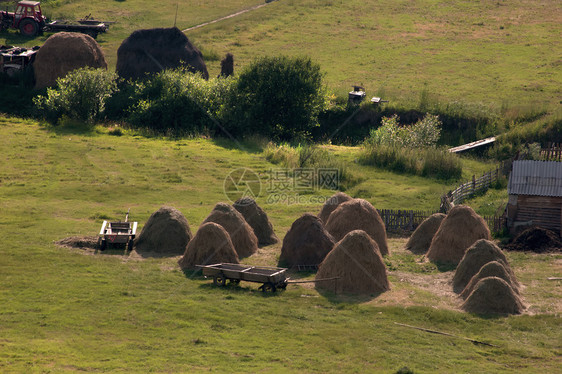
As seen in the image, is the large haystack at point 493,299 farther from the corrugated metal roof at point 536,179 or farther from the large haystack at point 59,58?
the large haystack at point 59,58

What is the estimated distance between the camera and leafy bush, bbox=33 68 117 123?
57.3 metres

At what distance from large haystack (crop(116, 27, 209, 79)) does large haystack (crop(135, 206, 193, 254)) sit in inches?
1383

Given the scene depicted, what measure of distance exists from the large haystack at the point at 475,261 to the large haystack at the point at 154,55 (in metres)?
42.2

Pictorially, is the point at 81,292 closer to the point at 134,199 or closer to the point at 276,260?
the point at 276,260

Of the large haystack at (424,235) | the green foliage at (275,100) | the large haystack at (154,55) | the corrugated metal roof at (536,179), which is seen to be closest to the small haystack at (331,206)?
the large haystack at (424,235)

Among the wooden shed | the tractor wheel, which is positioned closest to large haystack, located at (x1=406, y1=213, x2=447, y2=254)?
the wooden shed

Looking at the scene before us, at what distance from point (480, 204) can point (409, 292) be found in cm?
1698

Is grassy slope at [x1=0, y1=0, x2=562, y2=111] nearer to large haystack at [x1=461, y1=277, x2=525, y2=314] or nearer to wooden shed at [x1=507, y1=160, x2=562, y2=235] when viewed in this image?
wooden shed at [x1=507, y1=160, x2=562, y2=235]

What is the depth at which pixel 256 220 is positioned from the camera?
35156 mm

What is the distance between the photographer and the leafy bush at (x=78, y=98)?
2258 inches

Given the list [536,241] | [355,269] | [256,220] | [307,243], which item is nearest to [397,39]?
[536,241]

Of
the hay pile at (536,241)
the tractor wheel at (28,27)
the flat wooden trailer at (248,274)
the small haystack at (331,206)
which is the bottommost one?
the flat wooden trailer at (248,274)

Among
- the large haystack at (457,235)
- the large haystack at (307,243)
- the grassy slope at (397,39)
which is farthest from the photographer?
the grassy slope at (397,39)

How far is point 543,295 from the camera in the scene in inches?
1131
